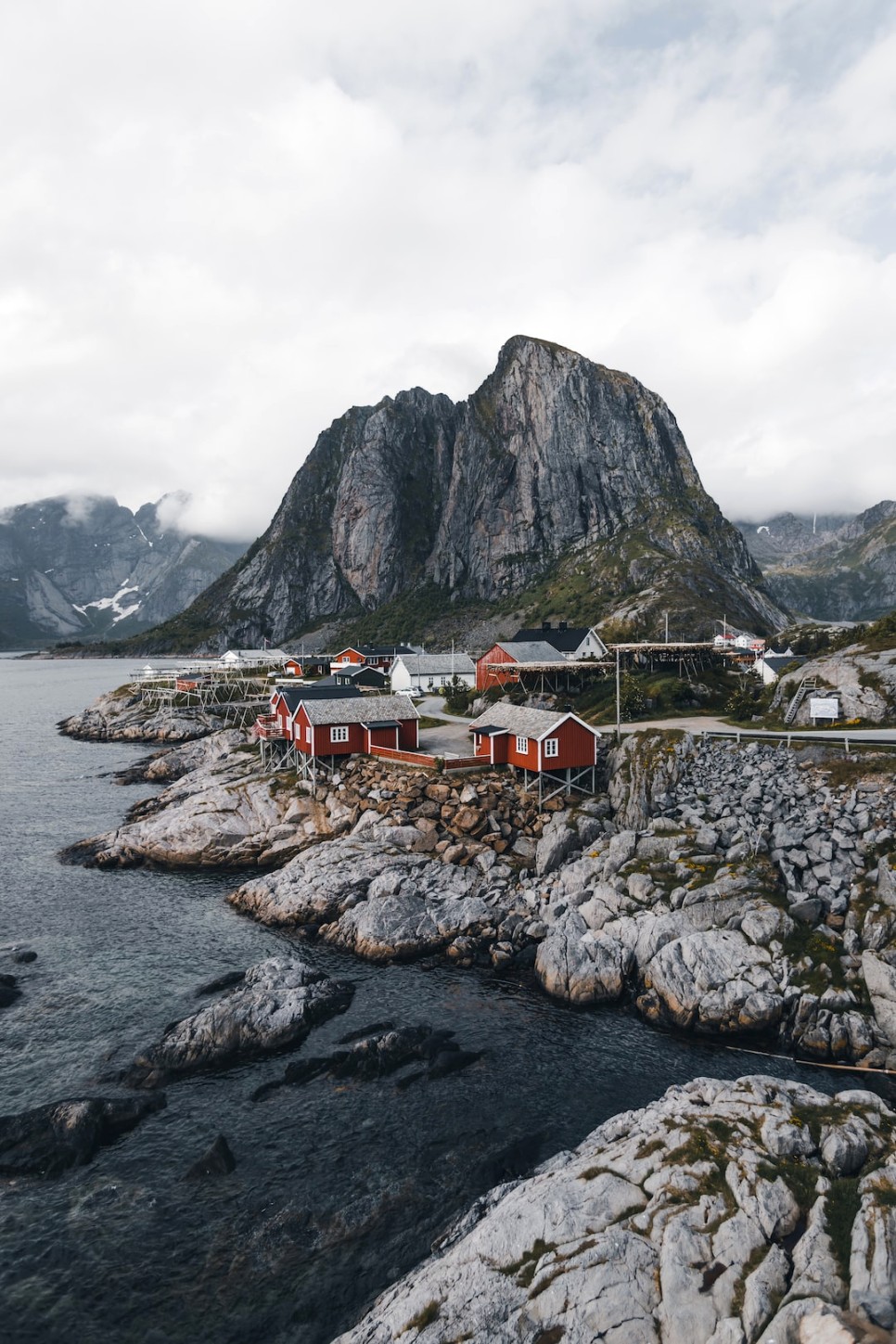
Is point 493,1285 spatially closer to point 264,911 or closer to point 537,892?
point 537,892

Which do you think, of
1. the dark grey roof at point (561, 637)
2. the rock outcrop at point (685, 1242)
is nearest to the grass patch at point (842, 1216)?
the rock outcrop at point (685, 1242)

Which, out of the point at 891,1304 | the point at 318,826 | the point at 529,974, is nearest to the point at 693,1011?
the point at 529,974

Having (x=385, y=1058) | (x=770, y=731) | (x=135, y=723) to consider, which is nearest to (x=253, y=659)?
(x=135, y=723)

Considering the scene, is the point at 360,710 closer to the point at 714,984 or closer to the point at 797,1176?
the point at 714,984

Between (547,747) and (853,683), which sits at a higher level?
(853,683)

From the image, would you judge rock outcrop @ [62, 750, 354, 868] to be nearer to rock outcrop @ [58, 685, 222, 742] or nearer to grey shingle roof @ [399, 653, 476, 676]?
grey shingle roof @ [399, 653, 476, 676]

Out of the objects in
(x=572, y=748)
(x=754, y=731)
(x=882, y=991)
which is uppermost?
(x=754, y=731)
